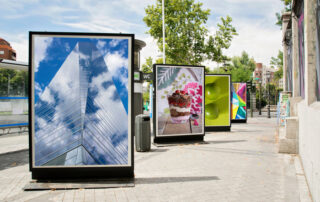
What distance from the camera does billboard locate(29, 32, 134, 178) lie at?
5945mm

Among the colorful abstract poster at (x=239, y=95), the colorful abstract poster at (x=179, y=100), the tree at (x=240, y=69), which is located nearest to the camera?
the colorful abstract poster at (x=179, y=100)

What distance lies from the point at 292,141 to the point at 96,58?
5989mm

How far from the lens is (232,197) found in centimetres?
503

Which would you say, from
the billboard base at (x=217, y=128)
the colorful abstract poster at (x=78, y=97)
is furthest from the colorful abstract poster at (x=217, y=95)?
the colorful abstract poster at (x=78, y=97)

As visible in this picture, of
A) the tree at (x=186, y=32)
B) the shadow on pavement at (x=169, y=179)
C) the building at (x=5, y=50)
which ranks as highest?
the building at (x=5, y=50)

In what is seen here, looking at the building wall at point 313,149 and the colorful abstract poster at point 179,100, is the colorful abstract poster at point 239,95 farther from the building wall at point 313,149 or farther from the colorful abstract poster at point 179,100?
the building wall at point 313,149

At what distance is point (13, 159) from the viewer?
28.9 ft

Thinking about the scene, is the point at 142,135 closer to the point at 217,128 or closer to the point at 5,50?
the point at 217,128

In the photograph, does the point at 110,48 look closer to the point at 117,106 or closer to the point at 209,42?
the point at 117,106

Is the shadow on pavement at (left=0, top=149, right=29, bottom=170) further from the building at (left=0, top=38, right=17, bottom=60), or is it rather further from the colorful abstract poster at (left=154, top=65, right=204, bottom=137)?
the building at (left=0, top=38, right=17, bottom=60)

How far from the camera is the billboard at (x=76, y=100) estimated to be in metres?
5.95

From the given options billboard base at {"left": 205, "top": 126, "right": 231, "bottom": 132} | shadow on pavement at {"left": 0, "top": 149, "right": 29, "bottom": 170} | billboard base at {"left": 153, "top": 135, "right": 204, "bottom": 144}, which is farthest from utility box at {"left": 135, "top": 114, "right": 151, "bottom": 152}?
billboard base at {"left": 205, "top": 126, "right": 231, "bottom": 132}

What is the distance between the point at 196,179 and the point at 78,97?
2.62 meters

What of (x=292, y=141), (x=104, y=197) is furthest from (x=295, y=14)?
(x=104, y=197)
